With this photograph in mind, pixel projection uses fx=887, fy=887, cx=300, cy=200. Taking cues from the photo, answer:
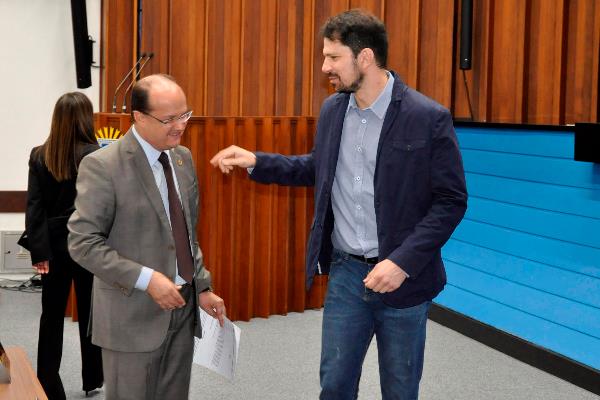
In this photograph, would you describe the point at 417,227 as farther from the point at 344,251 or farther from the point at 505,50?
the point at 505,50

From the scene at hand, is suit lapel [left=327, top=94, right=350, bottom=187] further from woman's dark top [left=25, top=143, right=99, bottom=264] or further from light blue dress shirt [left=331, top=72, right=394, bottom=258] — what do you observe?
woman's dark top [left=25, top=143, right=99, bottom=264]

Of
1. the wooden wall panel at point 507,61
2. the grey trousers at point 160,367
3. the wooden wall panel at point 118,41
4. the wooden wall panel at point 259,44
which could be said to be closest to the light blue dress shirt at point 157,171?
the grey trousers at point 160,367

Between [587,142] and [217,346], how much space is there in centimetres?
236

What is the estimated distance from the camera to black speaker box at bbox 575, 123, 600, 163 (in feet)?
14.1

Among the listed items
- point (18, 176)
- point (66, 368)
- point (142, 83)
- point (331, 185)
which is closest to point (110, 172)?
point (142, 83)

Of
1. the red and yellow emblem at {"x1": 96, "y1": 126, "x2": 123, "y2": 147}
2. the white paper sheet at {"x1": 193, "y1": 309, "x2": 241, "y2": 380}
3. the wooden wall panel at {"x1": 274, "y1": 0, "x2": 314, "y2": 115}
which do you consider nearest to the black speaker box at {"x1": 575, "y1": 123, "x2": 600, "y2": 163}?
→ the white paper sheet at {"x1": 193, "y1": 309, "x2": 241, "y2": 380}

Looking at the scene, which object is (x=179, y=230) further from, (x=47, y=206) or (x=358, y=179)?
(x=47, y=206)

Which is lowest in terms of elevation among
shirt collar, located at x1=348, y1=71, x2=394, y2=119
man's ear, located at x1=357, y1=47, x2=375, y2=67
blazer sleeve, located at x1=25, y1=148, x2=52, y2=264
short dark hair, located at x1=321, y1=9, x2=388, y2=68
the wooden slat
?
the wooden slat

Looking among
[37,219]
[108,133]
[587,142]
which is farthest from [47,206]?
[587,142]

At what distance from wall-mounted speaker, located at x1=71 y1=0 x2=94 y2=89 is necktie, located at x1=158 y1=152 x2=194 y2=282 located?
4603 mm

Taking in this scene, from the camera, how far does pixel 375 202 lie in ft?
8.95

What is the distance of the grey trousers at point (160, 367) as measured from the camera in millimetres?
2682

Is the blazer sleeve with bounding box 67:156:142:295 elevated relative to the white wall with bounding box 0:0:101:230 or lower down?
lower down

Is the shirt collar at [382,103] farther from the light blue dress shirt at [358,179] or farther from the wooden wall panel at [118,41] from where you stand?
the wooden wall panel at [118,41]
